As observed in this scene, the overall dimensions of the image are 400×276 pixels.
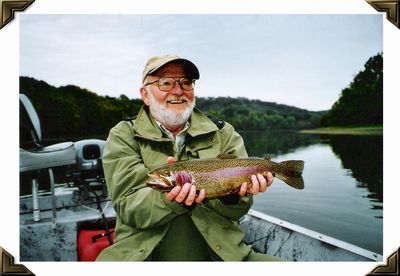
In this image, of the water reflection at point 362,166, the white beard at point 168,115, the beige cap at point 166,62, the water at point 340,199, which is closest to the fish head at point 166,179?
the white beard at point 168,115

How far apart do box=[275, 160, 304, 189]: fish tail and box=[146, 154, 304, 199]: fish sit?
8 cm

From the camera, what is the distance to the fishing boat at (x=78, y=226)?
4.05 meters

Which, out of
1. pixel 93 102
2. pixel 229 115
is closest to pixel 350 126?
pixel 229 115

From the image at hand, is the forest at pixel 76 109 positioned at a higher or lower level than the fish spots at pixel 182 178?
higher

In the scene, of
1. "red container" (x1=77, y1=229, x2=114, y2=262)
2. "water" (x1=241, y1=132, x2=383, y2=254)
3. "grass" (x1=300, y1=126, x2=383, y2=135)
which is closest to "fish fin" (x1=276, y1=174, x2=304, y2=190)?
"grass" (x1=300, y1=126, x2=383, y2=135)

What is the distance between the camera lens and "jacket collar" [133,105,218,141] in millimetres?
3359

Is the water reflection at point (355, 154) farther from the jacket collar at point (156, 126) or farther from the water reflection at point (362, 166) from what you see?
the jacket collar at point (156, 126)

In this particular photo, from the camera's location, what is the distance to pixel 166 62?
3387mm

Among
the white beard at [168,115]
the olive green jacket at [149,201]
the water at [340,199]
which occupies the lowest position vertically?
the water at [340,199]

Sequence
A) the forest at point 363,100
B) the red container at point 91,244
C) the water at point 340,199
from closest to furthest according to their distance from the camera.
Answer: the red container at point 91,244
the forest at point 363,100
the water at point 340,199

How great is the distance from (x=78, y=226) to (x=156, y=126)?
6.62 feet

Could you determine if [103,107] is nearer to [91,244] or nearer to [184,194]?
[91,244]

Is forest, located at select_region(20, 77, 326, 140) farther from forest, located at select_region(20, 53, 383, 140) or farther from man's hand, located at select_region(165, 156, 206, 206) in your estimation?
man's hand, located at select_region(165, 156, 206, 206)

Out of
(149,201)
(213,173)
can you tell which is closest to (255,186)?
(213,173)
